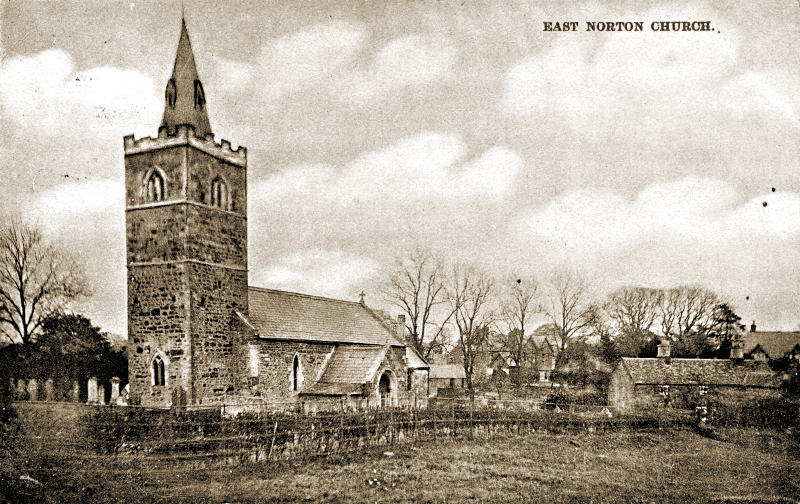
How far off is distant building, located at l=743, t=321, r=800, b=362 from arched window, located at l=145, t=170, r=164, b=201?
182 feet

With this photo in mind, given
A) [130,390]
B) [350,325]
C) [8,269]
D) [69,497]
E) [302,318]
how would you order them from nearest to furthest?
[69,497]
[8,269]
[130,390]
[302,318]
[350,325]

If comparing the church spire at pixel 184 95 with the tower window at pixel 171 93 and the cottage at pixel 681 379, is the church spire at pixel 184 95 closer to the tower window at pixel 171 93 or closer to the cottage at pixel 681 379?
the tower window at pixel 171 93

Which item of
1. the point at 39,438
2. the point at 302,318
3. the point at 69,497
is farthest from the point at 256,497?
the point at 302,318

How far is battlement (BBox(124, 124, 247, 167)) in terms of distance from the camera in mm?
20547

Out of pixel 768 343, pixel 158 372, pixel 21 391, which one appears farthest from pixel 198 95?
pixel 768 343

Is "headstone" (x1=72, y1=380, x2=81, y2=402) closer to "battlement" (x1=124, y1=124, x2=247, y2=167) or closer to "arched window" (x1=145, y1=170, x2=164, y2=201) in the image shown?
"arched window" (x1=145, y1=170, x2=164, y2=201)

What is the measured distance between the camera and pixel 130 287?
69.5 ft

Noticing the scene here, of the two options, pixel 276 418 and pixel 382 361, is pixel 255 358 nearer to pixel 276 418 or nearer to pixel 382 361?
pixel 382 361

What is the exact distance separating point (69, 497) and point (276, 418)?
18.9ft

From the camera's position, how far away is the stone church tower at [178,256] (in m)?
20.4

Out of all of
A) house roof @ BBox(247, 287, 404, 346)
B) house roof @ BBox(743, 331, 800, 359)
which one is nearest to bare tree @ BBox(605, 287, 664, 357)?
house roof @ BBox(743, 331, 800, 359)

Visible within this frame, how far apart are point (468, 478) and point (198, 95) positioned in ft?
59.2

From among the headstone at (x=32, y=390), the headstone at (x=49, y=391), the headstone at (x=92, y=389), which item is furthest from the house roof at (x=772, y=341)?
the headstone at (x=32, y=390)

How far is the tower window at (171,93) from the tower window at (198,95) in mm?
750
